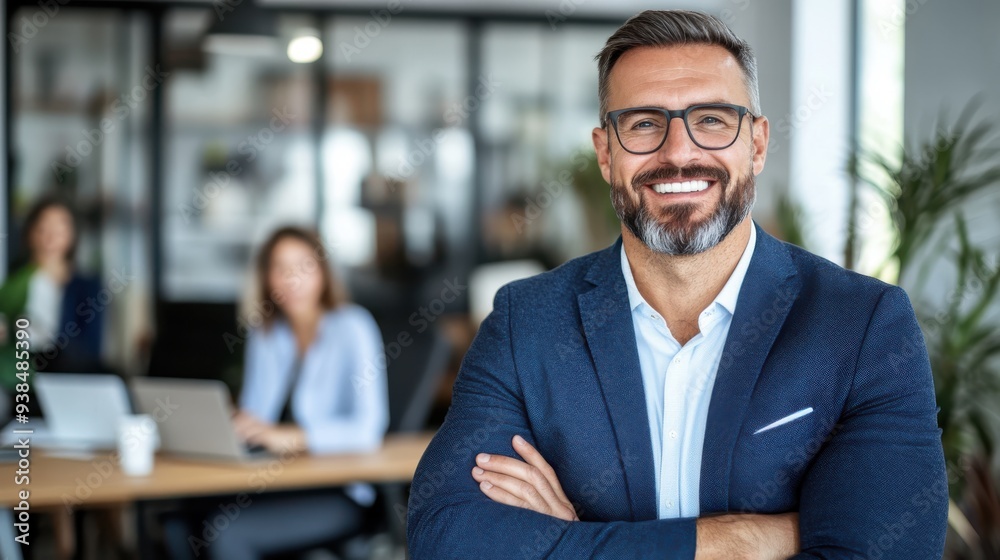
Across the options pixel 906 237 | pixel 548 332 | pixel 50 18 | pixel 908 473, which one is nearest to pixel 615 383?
pixel 548 332

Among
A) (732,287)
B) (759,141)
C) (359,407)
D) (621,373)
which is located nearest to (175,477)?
(359,407)

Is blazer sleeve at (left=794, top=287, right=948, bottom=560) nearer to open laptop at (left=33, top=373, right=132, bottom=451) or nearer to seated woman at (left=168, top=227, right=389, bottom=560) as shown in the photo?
seated woman at (left=168, top=227, right=389, bottom=560)

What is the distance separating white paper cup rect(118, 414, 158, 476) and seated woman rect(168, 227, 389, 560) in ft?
1.06

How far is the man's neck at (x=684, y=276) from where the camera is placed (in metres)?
1.74

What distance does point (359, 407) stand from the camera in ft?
11.7

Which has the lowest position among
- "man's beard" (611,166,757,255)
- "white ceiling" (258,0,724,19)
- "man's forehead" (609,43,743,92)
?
"man's beard" (611,166,757,255)

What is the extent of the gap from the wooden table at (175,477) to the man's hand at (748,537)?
1.53 metres

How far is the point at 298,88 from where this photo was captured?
262 inches

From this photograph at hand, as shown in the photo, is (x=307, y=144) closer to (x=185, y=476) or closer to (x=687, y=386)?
(x=185, y=476)

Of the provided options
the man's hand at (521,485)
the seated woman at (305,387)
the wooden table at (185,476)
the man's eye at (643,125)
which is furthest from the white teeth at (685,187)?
the seated woman at (305,387)

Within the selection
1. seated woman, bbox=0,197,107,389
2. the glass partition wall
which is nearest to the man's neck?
seated woman, bbox=0,197,107,389

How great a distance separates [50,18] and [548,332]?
18.8 feet

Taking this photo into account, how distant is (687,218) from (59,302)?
4.87 meters

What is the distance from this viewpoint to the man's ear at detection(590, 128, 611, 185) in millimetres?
1798
